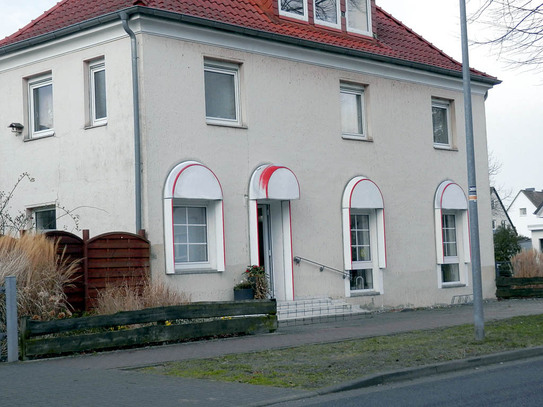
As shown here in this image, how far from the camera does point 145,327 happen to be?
14.2 m

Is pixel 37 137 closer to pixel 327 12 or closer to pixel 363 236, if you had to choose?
pixel 327 12

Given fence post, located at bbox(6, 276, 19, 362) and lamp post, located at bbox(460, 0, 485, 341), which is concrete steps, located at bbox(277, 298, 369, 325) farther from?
fence post, located at bbox(6, 276, 19, 362)

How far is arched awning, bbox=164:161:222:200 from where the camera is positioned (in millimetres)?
17656

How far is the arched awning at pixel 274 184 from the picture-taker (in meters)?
19.0

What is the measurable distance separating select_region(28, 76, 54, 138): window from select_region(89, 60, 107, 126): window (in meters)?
1.37

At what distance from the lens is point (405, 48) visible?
2430 centimetres

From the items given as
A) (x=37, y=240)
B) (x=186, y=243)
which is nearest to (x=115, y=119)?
(x=186, y=243)

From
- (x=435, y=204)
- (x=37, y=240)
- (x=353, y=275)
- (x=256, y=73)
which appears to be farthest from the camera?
(x=435, y=204)

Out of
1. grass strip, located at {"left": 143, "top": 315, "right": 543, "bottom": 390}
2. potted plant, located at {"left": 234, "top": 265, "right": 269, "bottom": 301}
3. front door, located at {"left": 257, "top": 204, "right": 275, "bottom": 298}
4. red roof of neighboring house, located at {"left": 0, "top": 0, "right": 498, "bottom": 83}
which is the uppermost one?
red roof of neighboring house, located at {"left": 0, "top": 0, "right": 498, "bottom": 83}

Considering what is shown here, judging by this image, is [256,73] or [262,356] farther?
[256,73]

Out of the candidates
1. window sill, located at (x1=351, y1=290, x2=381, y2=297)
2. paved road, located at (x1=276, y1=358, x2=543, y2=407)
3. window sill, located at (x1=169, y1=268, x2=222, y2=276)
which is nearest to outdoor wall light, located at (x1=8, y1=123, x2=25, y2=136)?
window sill, located at (x1=169, y1=268, x2=222, y2=276)

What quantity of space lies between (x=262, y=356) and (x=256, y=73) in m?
8.75

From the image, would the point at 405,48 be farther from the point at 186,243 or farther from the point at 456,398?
the point at 456,398

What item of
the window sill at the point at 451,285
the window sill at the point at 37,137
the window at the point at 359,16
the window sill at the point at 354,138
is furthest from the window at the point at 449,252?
the window sill at the point at 37,137
